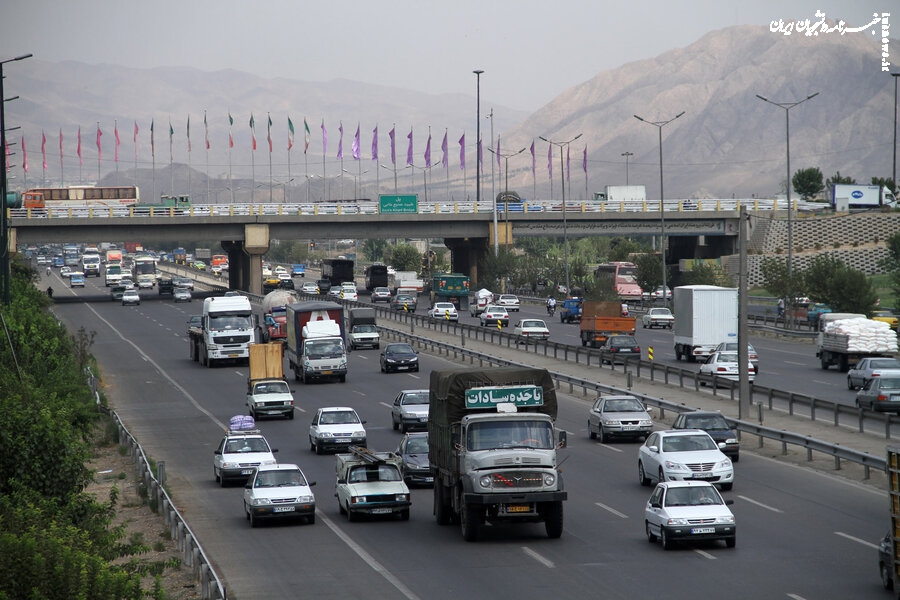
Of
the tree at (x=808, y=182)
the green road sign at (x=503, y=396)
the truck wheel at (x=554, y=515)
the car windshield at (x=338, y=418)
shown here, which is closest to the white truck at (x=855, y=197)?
the tree at (x=808, y=182)

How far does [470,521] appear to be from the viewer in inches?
935

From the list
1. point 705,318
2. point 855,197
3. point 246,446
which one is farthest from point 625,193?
point 246,446

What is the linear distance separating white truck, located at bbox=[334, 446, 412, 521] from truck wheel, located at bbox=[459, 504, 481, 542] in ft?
9.78

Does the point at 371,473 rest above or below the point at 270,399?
above

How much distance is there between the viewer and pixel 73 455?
2169 cm

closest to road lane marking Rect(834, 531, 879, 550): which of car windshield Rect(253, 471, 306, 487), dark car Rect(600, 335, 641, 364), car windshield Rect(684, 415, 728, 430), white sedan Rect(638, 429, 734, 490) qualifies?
white sedan Rect(638, 429, 734, 490)

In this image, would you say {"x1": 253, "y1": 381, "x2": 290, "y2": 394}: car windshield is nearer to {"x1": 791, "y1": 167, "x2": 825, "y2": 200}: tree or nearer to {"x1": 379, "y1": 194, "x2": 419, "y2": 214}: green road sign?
{"x1": 379, "y1": 194, "x2": 419, "y2": 214}: green road sign

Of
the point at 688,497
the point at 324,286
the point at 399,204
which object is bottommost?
the point at 688,497

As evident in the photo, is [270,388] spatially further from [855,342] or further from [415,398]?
[855,342]

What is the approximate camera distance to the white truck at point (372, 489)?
2681 cm

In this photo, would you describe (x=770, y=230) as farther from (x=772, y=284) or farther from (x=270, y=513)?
(x=270, y=513)

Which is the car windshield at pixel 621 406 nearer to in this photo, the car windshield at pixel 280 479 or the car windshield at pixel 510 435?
the car windshield at pixel 280 479

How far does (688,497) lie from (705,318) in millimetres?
37792

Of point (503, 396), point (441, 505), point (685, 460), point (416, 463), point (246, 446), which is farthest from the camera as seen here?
point (246, 446)
